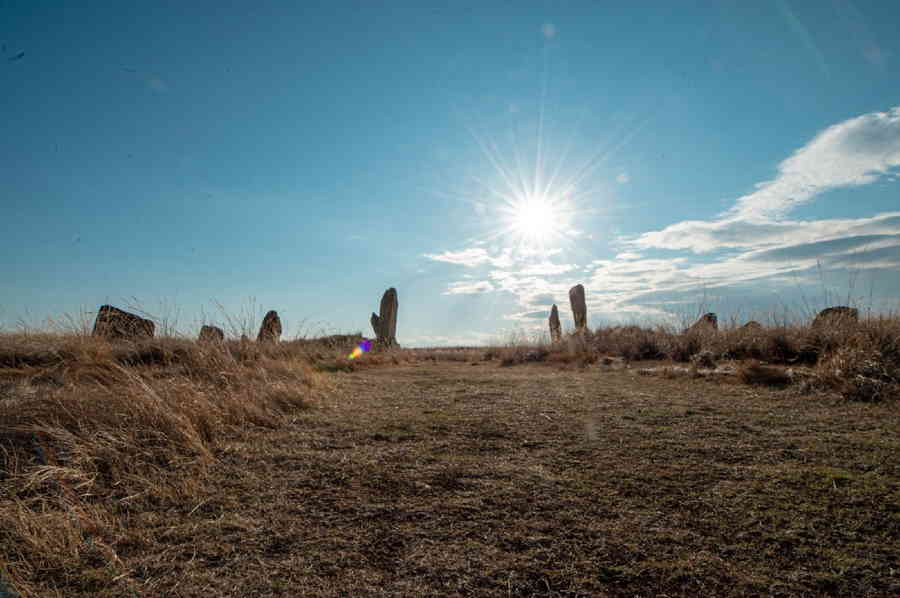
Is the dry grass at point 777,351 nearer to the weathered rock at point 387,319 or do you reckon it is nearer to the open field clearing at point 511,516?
the open field clearing at point 511,516

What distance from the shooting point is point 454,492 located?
1901 mm

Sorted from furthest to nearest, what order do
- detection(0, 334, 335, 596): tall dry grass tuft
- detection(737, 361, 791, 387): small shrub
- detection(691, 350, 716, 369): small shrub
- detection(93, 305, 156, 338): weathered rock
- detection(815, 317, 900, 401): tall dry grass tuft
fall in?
detection(93, 305, 156, 338): weathered rock
detection(691, 350, 716, 369): small shrub
detection(737, 361, 791, 387): small shrub
detection(815, 317, 900, 401): tall dry grass tuft
detection(0, 334, 335, 596): tall dry grass tuft

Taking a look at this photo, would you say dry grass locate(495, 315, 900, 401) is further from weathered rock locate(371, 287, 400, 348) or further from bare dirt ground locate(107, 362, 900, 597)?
weathered rock locate(371, 287, 400, 348)

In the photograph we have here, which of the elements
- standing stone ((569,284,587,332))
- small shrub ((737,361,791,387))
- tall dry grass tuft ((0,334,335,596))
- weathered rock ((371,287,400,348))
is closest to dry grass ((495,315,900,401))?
small shrub ((737,361,791,387))

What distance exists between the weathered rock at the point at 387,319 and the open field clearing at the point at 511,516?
40.3ft

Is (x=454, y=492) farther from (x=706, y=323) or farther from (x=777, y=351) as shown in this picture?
(x=706, y=323)

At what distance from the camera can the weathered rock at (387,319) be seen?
49.3 ft

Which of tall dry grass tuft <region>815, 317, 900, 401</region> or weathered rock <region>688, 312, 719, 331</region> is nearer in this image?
tall dry grass tuft <region>815, 317, 900, 401</region>

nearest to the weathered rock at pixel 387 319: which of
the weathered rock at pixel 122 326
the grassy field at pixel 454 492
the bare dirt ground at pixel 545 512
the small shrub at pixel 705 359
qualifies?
the weathered rock at pixel 122 326

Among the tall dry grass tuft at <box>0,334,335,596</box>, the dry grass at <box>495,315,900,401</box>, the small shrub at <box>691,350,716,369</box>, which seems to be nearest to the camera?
the tall dry grass tuft at <box>0,334,335,596</box>

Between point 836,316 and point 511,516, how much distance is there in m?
6.70

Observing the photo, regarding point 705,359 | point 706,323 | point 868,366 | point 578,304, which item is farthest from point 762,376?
point 578,304

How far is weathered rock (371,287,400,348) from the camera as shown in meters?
15.0

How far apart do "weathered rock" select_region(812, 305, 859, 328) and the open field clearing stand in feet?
11.5
